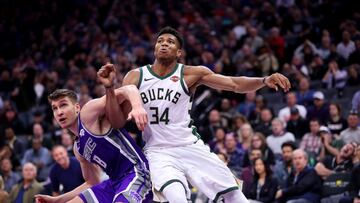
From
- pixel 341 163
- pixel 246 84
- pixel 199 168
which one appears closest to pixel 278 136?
pixel 341 163

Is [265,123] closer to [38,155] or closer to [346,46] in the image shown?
[346,46]

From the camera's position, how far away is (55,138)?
54.1 feet

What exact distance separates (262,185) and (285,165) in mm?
750

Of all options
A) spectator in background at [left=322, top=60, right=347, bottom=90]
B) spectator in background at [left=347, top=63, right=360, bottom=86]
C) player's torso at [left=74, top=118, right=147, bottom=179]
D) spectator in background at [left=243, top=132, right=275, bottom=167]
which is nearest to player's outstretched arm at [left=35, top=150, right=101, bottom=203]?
player's torso at [left=74, top=118, right=147, bottom=179]

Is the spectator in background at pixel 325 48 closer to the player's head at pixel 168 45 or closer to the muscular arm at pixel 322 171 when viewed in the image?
the muscular arm at pixel 322 171

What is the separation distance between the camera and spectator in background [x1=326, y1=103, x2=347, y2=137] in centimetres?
1309

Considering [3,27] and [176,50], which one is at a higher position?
[3,27]

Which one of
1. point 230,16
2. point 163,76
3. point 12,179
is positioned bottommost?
point 12,179

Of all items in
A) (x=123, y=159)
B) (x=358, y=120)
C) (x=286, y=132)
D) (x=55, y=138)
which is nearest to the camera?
(x=123, y=159)

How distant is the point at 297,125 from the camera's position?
13.8 meters

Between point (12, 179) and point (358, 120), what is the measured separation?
253 inches

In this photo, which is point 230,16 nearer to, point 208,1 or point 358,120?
point 208,1

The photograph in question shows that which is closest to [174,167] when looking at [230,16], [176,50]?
[176,50]

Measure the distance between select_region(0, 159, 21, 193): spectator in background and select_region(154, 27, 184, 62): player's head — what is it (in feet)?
23.3
